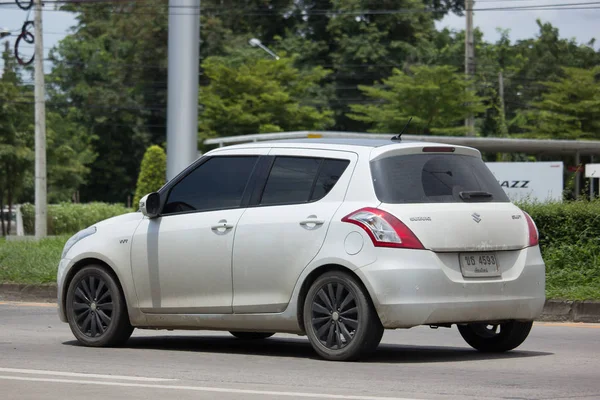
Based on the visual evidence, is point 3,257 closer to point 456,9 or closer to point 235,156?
point 235,156

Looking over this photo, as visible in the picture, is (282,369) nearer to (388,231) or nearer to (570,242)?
(388,231)

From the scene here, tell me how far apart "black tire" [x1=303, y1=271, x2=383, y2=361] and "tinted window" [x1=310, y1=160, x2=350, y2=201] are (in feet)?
2.14

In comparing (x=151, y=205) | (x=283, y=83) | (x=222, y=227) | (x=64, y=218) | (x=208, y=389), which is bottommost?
(x=64, y=218)

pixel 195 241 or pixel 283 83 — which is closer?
pixel 195 241

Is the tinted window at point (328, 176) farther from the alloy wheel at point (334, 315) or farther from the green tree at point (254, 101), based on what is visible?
the green tree at point (254, 101)

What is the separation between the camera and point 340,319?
846cm

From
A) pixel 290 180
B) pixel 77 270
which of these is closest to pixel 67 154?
pixel 77 270

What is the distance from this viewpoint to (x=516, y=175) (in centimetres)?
3478

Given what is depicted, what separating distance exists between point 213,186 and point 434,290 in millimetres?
2158

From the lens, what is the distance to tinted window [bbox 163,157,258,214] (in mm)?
9414

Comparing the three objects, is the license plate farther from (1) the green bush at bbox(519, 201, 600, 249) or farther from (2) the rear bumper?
(1) the green bush at bbox(519, 201, 600, 249)

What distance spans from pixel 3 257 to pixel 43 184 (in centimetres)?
2312

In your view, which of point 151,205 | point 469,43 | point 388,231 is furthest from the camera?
point 469,43

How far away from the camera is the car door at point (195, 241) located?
9242mm
